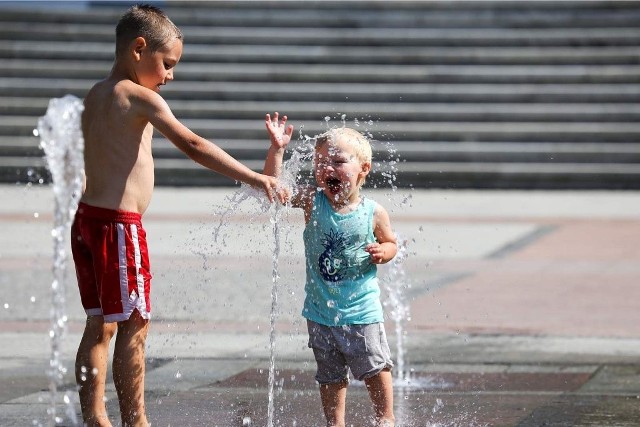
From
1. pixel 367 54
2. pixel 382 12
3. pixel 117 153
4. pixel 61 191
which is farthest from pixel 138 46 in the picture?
pixel 382 12

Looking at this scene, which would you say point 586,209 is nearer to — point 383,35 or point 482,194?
point 482,194

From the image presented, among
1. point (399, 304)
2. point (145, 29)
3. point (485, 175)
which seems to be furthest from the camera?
point (485, 175)

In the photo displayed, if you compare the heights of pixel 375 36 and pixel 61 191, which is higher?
pixel 375 36

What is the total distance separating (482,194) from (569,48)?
3.64 m

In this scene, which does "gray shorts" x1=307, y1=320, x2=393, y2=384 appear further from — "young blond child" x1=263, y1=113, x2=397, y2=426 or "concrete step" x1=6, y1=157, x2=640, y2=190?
"concrete step" x1=6, y1=157, x2=640, y2=190

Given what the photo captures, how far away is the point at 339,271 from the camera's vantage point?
4.48 meters

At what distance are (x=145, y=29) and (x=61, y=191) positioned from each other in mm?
7358

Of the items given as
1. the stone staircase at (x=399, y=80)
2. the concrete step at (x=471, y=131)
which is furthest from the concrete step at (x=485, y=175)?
the concrete step at (x=471, y=131)

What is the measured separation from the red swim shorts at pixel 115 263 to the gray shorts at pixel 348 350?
1.97 ft

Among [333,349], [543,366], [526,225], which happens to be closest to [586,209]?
[526,225]

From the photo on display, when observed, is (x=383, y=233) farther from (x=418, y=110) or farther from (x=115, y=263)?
(x=418, y=110)

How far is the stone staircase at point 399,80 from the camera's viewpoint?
19562 mm

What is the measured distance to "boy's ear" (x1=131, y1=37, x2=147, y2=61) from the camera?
4.38 m

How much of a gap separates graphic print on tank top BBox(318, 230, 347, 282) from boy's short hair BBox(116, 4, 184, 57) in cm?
85
